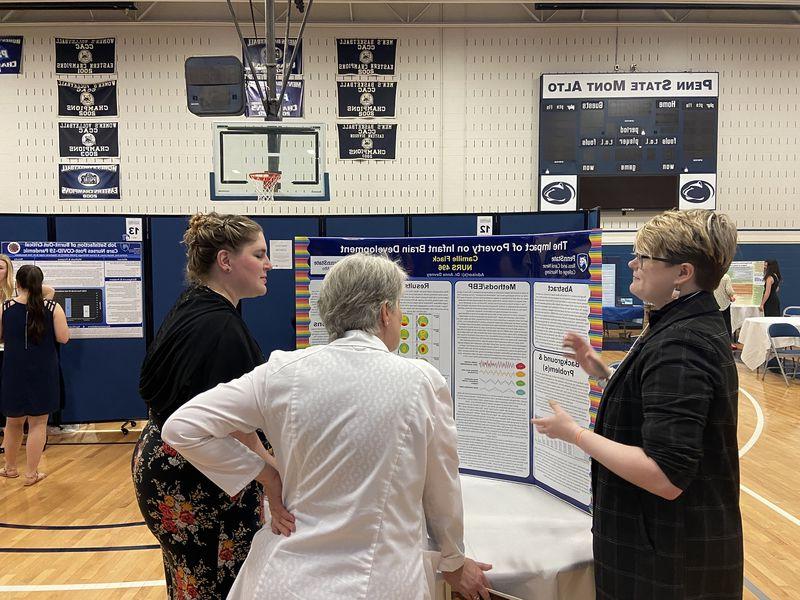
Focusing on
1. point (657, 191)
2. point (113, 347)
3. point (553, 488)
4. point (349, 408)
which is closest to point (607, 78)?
point (657, 191)

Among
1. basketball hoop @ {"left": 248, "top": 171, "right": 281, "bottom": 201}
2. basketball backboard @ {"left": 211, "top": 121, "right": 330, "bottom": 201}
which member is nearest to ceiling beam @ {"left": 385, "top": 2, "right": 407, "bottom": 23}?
basketball backboard @ {"left": 211, "top": 121, "right": 330, "bottom": 201}

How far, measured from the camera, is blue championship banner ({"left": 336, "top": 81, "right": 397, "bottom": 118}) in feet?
29.0

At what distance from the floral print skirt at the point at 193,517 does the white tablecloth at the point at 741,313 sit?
9343 millimetres

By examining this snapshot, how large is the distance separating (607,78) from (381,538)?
923 cm

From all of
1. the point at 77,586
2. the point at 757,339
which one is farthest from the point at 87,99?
the point at 757,339

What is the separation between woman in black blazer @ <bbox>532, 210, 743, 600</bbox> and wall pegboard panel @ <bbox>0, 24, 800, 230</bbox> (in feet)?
25.7

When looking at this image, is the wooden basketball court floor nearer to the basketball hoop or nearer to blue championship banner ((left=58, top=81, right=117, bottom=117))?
the basketball hoop

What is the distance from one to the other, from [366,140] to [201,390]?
25.9 feet

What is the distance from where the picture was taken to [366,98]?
29.1 feet

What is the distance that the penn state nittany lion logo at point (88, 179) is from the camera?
28.5 feet

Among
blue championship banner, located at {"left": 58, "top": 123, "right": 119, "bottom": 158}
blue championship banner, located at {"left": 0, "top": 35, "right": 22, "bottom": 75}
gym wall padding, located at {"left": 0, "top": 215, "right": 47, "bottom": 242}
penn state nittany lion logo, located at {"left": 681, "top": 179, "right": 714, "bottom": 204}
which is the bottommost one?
gym wall padding, located at {"left": 0, "top": 215, "right": 47, "bottom": 242}

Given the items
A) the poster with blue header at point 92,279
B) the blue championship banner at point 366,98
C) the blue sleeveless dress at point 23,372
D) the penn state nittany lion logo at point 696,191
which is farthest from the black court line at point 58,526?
the penn state nittany lion logo at point 696,191

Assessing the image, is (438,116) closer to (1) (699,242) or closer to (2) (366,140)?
(2) (366,140)

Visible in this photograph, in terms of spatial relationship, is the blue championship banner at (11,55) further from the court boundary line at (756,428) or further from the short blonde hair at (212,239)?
the court boundary line at (756,428)
